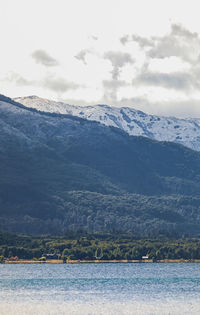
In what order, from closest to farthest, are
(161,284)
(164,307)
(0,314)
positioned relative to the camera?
(0,314) → (164,307) → (161,284)

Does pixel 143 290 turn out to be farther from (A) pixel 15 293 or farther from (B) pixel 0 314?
(B) pixel 0 314

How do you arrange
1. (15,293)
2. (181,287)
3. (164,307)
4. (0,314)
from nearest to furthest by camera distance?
(0,314) < (164,307) < (15,293) < (181,287)

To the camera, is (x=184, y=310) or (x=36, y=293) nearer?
(x=184, y=310)

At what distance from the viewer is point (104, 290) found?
17900cm

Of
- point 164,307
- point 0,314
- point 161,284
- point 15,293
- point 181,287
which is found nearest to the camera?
point 0,314

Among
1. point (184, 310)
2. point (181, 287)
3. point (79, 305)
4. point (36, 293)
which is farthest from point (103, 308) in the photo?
point (181, 287)

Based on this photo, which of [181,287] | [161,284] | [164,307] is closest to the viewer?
[164,307]

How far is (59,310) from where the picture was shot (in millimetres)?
137375

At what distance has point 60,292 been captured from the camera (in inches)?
6865

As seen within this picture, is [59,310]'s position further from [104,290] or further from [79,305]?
[104,290]

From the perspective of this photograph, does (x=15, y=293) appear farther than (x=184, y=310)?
Yes

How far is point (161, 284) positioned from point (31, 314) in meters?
72.4

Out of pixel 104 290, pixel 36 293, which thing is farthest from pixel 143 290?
pixel 36 293

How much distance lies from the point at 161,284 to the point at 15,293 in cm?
4589
